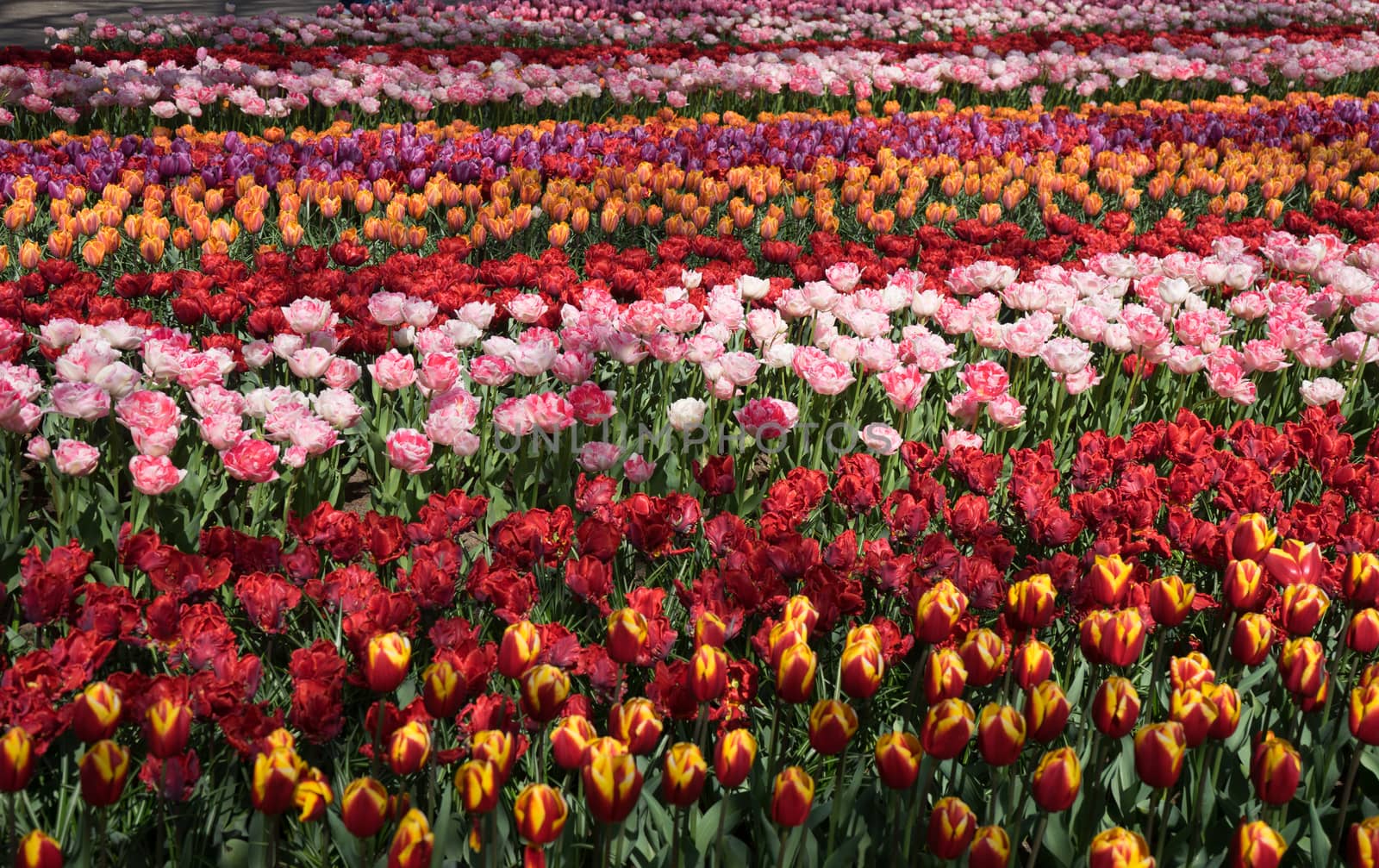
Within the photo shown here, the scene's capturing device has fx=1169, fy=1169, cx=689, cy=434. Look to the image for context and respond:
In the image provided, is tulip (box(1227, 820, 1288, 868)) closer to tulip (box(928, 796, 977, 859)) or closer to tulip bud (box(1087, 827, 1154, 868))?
tulip bud (box(1087, 827, 1154, 868))

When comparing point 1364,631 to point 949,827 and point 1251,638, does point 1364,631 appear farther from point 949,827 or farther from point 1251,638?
point 949,827

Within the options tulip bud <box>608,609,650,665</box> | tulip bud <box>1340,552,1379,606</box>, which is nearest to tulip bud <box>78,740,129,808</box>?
tulip bud <box>608,609,650,665</box>

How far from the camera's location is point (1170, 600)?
5.67 feet

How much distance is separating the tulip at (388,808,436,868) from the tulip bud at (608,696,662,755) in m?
0.27

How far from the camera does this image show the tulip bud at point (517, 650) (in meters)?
1.58

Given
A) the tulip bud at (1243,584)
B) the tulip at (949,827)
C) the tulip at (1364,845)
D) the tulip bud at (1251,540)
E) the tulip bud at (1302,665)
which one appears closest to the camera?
the tulip at (1364,845)

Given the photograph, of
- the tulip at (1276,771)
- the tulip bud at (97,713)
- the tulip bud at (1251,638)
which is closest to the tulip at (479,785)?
the tulip bud at (97,713)

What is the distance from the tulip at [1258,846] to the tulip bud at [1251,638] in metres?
0.39

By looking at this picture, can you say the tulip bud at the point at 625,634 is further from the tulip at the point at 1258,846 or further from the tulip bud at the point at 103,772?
the tulip at the point at 1258,846

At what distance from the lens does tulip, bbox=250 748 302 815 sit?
1.39 metres

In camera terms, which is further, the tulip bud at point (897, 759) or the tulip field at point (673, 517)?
the tulip field at point (673, 517)

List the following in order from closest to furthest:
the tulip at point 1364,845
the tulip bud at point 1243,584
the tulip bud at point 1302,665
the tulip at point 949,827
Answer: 1. the tulip at point 1364,845
2. the tulip at point 949,827
3. the tulip bud at point 1302,665
4. the tulip bud at point 1243,584

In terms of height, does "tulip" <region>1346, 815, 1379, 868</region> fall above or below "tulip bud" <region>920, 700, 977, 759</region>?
below

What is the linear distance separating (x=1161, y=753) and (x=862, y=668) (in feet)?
1.23
